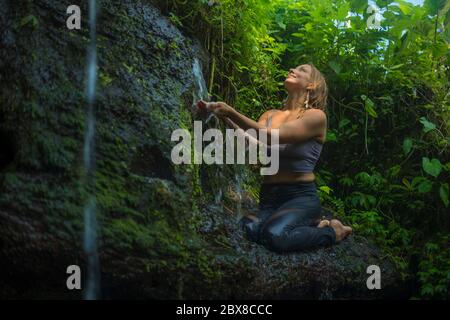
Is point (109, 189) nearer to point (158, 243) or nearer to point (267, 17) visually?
point (158, 243)

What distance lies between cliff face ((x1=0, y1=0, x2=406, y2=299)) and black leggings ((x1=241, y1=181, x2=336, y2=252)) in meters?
0.08

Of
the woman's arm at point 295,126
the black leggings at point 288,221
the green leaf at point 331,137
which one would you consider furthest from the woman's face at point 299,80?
the green leaf at point 331,137

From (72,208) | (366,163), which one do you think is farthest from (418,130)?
(72,208)

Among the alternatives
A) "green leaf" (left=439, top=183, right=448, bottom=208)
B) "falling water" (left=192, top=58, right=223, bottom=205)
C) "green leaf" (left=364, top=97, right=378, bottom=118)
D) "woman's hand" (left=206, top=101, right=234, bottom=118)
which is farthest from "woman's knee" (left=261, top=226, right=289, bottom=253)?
"green leaf" (left=364, top=97, right=378, bottom=118)

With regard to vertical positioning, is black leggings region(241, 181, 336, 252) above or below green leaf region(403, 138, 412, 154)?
below

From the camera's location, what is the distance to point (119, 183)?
2.70 m

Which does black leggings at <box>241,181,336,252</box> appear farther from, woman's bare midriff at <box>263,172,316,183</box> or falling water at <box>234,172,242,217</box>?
falling water at <box>234,172,242,217</box>

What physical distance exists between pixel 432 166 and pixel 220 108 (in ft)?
5.96

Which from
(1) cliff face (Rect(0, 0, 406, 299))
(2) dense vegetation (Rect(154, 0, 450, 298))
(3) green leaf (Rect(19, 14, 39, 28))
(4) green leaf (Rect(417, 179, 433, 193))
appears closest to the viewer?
(1) cliff face (Rect(0, 0, 406, 299))

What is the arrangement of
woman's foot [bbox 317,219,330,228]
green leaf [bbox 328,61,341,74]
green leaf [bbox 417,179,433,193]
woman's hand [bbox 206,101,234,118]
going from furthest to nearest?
green leaf [bbox 328,61,341,74], green leaf [bbox 417,179,433,193], woman's foot [bbox 317,219,330,228], woman's hand [bbox 206,101,234,118]

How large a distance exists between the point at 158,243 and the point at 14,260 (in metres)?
0.71

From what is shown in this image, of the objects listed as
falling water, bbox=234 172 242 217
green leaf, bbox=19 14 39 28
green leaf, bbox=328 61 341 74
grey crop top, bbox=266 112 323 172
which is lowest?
falling water, bbox=234 172 242 217

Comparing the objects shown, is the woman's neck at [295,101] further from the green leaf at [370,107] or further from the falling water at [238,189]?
the green leaf at [370,107]

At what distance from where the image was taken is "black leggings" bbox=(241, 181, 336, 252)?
289 cm
